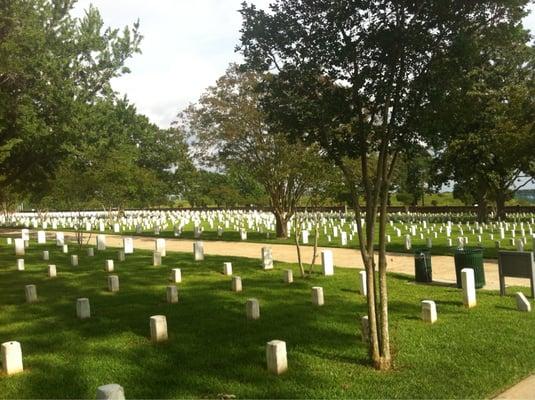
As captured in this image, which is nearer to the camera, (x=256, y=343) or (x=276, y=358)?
(x=276, y=358)

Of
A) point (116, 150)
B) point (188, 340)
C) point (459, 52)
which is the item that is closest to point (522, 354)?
point (459, 52)

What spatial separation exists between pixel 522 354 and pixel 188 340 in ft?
15.2

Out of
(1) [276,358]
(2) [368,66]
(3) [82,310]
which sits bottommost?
(1) [276,358]

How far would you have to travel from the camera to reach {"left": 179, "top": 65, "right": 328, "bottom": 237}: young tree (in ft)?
71.7

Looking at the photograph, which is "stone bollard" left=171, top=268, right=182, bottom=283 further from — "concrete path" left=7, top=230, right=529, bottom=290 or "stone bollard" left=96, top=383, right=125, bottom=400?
"stone bollard" left=96, top=383, right=125, bottom=400

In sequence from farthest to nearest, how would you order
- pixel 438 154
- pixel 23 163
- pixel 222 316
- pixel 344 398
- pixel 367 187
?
pixel 438 154 < pixel 23 163 < pixel 222 316 < pixel 367 187 < pixel 344 398

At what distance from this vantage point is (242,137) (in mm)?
22781

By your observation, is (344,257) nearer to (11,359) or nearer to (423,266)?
(423,266)

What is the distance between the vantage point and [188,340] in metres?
7.22

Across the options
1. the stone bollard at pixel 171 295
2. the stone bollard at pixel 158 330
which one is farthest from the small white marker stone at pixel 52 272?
the stone bollard at pixel 158 330

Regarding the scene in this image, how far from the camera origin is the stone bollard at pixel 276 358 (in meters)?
5.75

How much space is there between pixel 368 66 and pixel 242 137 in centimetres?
1711

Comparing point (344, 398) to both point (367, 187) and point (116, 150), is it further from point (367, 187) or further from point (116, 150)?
point (116, 150)

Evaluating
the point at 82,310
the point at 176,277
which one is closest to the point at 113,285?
the point at 176,277
